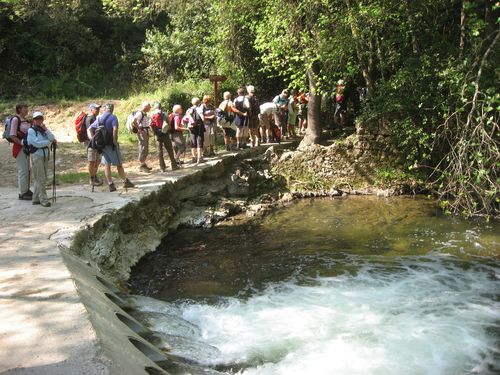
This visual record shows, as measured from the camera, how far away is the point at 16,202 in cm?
943

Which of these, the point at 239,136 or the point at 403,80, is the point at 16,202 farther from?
the point at 403,80

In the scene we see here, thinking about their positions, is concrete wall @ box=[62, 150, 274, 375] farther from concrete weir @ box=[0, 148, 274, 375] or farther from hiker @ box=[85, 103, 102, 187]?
hiker @ box=[85, 103, 102, 187]

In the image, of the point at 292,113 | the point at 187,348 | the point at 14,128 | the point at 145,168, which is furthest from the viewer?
the point at 292,113

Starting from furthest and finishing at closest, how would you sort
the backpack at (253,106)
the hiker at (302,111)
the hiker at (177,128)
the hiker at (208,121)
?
the hiker at (302,111) < the backpack at (253,106) < the hiker at (208,121) < the hiker at (177,128)

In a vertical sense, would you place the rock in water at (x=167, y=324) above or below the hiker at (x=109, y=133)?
below

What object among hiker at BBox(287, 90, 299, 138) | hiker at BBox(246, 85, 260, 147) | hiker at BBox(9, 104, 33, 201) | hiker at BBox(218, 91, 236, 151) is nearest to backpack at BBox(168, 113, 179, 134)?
hiker at BBox(218, 91, 236, 151)

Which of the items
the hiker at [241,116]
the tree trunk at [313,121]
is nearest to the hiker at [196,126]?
the hiker at [241,116]

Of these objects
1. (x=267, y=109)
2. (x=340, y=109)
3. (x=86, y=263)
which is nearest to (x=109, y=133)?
(x=86, y=263)

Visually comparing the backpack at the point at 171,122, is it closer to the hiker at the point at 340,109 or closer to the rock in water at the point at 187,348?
the rock in water at the point at 187,348

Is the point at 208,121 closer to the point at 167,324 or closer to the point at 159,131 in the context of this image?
the point at 159,131

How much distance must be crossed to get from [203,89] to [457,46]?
31.3ft

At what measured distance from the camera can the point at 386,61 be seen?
12.7 metres

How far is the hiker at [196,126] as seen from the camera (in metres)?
12.4

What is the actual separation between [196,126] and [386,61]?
16.6ft
